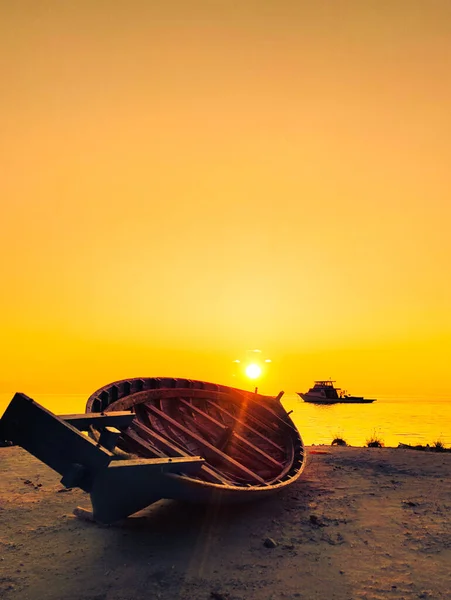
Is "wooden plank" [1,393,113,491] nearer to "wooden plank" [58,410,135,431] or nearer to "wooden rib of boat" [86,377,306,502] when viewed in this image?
"wooden rib of boat" [86,377,306,502]

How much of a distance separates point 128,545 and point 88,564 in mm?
718

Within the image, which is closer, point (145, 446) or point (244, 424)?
point (145, 446)

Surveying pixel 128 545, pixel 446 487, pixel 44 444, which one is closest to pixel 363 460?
pixel 446 487

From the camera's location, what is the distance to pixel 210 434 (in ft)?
38.8

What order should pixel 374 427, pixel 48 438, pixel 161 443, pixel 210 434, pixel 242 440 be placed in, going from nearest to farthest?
pixel 48 438 < pixel 161 443 < pixel 242 440 < pixel 210 434 < pixel 374 427

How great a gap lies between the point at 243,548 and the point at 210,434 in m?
4.52

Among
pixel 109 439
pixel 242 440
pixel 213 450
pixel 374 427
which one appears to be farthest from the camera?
pixel 374 427

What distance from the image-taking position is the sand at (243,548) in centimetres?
614

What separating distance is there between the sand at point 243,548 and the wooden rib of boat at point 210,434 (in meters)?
0.79

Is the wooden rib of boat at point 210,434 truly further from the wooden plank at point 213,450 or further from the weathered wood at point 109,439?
the weathered wood at point 109,439

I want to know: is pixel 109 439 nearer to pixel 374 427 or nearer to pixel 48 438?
pixel 48 438

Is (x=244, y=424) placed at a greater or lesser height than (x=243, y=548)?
greater

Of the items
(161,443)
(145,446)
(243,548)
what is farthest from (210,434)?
(243,548)

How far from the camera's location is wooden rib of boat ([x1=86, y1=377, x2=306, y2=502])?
7.59 metres
